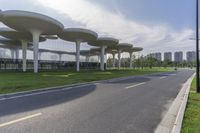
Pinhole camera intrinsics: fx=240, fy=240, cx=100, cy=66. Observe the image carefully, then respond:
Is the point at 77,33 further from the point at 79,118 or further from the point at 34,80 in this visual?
the point at 79,118

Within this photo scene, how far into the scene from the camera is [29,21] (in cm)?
3853

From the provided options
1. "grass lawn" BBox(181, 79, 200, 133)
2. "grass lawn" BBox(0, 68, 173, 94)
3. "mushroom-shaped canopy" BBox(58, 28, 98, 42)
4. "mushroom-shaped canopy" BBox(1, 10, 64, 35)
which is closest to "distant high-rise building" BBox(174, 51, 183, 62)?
"mushroom-shaped canopy" BBox(58, 28, 98, 42)

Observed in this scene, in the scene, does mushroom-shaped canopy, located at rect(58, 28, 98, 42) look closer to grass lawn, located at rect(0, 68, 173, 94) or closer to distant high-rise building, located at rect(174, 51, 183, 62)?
grass lawn, located at rect(0, 68, 173, 94)

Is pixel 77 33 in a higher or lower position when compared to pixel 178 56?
higher

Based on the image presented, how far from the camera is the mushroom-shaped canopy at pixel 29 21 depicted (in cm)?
3556

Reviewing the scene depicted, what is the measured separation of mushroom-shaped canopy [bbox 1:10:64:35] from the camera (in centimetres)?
3556

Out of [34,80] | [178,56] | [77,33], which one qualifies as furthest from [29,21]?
[178,56]

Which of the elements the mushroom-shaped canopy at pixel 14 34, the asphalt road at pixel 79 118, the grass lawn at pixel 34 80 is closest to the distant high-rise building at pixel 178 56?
the mushroom-shaped canopy at pixel 14 34

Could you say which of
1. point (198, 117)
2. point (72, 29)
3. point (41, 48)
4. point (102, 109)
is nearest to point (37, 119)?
point (102, 109)

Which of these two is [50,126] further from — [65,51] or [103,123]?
[65,51]

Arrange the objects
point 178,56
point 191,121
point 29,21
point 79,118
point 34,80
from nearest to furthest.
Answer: point 191,121 < point 79,118 < point 34,80 < point 29,21 < point 178,56

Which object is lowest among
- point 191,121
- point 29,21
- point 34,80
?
point 191,121

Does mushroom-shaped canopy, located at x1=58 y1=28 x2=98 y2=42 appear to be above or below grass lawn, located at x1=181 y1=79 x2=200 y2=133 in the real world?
above

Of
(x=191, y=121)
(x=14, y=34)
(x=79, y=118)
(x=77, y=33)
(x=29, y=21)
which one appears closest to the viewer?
(x=191, y=121)
